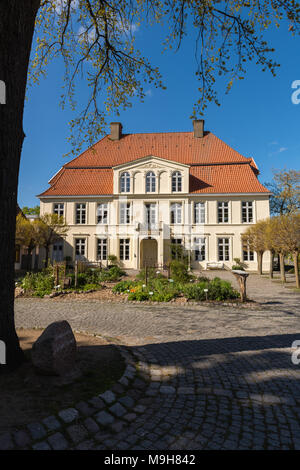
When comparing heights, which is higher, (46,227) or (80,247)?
(46,227)

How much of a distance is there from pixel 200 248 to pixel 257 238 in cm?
657

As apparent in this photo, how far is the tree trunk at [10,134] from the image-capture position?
12.0ft

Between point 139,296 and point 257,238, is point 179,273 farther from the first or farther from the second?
point 257,238

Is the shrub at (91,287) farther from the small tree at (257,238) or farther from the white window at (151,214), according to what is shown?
the white window at (151,214)

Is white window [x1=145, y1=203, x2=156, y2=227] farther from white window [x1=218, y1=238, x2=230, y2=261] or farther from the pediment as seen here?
white window [x1=218, y1=238, x2=230, y2=261]

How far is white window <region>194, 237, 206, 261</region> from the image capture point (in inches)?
1097

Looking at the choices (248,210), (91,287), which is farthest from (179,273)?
(248,210)

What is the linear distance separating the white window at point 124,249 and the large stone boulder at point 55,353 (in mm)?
24335

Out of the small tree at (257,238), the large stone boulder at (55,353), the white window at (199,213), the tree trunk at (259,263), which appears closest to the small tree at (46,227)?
the white window at (199,213)

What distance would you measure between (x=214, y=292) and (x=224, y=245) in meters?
18.0

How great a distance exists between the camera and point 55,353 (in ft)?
11.7
